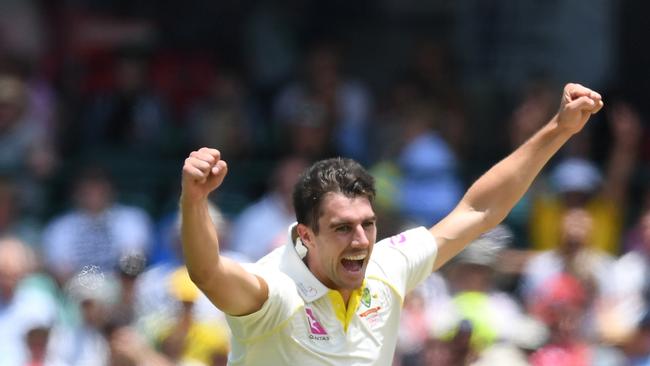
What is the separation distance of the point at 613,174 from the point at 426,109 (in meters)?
1.38

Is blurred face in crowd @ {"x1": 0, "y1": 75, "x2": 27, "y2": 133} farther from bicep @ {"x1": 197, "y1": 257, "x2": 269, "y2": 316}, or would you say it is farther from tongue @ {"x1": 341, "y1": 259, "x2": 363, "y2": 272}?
bicep @ {"x1": 197, "y1": 257, "x2": 269, "y2": 316}

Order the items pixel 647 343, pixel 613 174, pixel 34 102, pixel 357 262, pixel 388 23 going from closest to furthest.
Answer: pixel 357 262 → pixel 647 343 → pixel 613 174 → pixel 34 102 → pixel 388 23

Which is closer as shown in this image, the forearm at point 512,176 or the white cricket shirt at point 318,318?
the white cricket shirt at point 318,318

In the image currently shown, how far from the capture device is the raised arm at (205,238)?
4.79 metres

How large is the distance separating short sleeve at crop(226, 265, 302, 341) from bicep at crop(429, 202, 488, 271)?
30.4 inches

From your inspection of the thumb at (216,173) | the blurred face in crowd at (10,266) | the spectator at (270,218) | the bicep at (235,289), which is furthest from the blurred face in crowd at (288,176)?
the thumb at (216,173)

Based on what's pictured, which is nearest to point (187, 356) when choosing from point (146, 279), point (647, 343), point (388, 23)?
point (146, 279)

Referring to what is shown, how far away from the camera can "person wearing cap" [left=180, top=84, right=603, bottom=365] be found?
16.0ft

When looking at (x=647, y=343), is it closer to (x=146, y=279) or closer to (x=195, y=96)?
(x=146, y=279)

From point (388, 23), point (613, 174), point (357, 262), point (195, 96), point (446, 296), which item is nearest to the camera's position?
point (357, 262)

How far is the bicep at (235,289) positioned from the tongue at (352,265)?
0.33 m

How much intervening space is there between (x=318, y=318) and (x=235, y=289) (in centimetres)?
47

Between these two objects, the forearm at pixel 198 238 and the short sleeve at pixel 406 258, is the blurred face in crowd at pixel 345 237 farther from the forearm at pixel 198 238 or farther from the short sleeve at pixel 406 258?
the forearm at pixel 198 238

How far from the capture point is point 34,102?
11.0 meters
